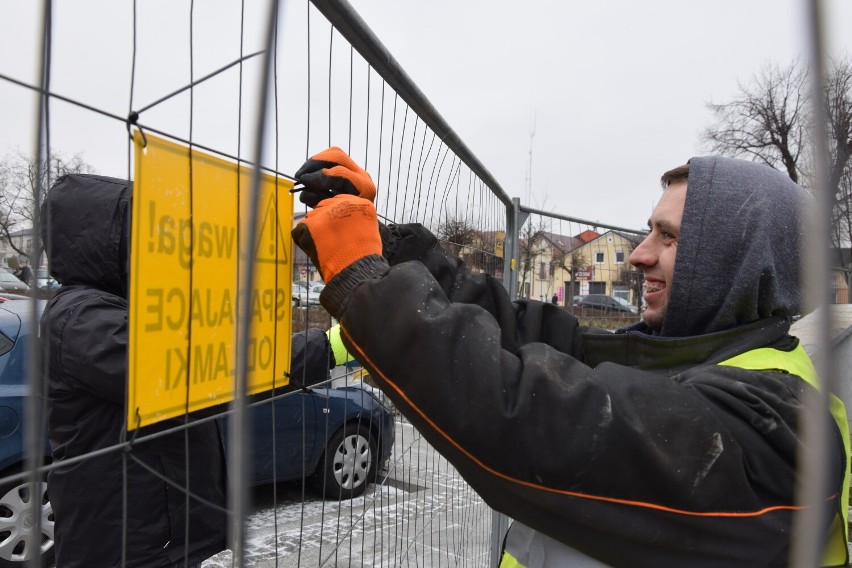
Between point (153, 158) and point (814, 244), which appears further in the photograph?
point (153, 158)

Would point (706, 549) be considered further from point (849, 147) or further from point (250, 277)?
point (250, 277)

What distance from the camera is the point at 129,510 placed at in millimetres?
1753

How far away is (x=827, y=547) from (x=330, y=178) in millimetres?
1194

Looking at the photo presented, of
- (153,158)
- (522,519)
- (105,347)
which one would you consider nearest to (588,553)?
(522,519)

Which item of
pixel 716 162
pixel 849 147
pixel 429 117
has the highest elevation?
pixel 429 117

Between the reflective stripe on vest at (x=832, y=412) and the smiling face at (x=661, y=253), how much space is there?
23 cm

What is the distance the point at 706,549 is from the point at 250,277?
957 millimetres

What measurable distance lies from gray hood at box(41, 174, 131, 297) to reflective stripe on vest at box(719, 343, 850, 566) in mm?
1657

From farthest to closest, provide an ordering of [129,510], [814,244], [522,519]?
[129,510] < [522,519] < [814,244]

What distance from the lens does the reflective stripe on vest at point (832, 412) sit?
1170 millimetres

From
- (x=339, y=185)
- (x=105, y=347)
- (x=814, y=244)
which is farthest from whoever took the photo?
(x=105, y=347)

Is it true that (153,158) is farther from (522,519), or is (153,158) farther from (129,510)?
(129,510)

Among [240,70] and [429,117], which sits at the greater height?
[429,117]

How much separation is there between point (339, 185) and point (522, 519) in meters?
0.71
